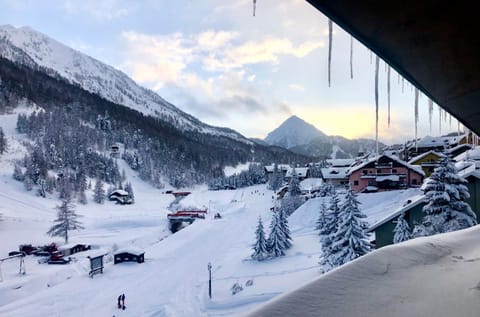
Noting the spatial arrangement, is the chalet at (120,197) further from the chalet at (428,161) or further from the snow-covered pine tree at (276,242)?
the chalet at (428,161)

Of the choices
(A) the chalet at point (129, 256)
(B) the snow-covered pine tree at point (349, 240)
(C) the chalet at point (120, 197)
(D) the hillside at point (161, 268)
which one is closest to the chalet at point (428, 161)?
(D) the hillside at point (161, 268)

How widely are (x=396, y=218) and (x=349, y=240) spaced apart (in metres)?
2.58

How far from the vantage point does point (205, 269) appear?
22.0 m

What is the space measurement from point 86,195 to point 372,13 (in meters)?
75.5

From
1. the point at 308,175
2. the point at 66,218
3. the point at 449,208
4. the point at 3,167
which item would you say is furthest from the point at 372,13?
the point at 3,167

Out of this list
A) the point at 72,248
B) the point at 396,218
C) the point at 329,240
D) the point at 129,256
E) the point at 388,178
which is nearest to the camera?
the point at 396,218

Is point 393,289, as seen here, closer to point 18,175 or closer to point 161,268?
point 161,268

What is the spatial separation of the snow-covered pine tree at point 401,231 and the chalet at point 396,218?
0.67m

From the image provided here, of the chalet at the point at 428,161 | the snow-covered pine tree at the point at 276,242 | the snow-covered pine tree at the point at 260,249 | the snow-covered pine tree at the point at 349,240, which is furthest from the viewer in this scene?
the chalet at the point at 428,161

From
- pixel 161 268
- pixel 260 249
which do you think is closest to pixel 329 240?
pixel 260 249

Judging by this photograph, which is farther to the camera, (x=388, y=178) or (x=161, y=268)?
(x=388, y=178)

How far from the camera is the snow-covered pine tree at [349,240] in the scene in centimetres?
1542

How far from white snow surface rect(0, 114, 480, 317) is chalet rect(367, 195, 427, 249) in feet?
12.3

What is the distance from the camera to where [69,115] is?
A: 120438 millimetres
